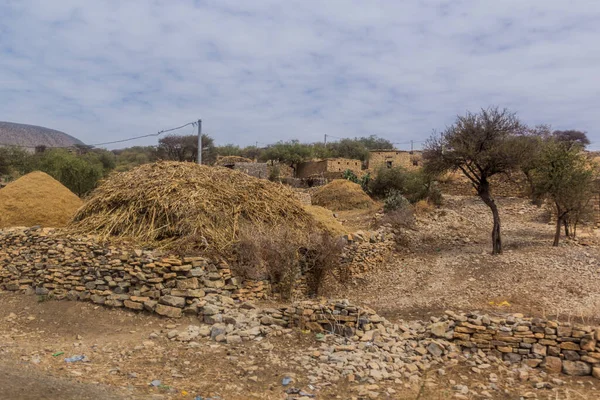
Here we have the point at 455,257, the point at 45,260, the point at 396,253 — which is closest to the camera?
the point at 45,260

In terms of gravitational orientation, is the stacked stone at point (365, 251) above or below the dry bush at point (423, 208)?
below

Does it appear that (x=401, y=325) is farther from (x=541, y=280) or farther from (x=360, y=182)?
(x=360, y=182)

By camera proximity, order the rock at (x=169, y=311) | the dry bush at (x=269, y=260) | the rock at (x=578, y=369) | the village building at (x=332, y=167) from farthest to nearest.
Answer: the village building at (x=332, y=167)
the dry bush at (x=269, y=260)
the rock at (x=169, y=311)
the rock at (x=578, y=369)

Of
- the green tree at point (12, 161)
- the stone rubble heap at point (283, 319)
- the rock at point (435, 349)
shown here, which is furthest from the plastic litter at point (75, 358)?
the green tree at point (12, 161)

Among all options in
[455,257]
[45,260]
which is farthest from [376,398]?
[455,257]

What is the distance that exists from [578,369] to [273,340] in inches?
148

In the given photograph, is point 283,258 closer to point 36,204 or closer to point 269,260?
point 269,260

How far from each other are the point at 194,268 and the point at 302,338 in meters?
2.25

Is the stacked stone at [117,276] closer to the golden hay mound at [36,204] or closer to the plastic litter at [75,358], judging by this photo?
the plastic litter at [75,358]

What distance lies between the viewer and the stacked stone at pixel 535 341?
5471mm

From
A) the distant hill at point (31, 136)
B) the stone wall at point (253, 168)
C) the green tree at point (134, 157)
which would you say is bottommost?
the stone wall at point (253, 168)

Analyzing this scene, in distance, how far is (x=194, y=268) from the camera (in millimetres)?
7434

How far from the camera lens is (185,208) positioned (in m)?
8.54

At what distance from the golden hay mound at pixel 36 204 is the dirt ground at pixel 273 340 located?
8.90 ft
